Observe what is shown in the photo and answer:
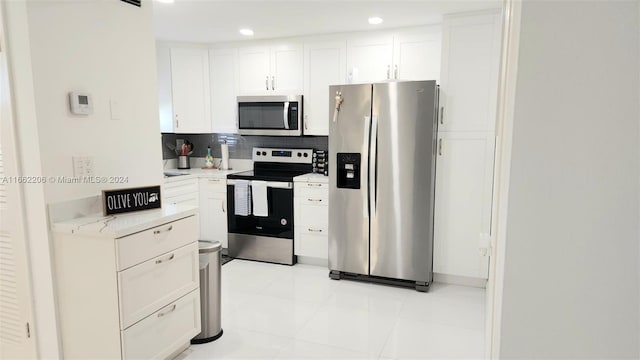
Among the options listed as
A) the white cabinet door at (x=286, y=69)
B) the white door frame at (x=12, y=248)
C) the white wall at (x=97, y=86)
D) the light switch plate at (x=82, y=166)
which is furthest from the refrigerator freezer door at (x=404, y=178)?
the white door frame at (x=12, y=248)

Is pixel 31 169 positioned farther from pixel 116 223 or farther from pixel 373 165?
pixel 373 165

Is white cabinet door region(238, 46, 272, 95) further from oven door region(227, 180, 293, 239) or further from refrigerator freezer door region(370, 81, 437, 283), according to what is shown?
refrigerator freezer door region(370, 81, 437, 283)

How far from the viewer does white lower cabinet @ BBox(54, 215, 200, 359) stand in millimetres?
1901

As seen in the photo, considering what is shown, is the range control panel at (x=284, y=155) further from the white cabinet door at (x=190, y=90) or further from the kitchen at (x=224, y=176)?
the white cabinet door at (x=190, y=90)

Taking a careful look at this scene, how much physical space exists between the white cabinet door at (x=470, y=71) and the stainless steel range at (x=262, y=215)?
1.71 metres

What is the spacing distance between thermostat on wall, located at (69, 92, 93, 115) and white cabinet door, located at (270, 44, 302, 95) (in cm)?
234

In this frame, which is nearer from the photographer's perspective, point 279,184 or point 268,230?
point 279,184

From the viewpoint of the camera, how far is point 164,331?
2199mm

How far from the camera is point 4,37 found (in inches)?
71.5

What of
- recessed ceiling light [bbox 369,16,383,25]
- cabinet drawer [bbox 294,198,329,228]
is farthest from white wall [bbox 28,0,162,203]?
recessed ceiling light [bbox 369,16,383,25]

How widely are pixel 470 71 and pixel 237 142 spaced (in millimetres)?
2832

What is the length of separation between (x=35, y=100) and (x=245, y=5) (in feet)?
5.70

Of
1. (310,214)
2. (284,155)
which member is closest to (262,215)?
(310,214)

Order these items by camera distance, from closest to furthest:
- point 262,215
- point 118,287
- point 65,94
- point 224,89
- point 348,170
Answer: point 118,287, point 65,94, point 348,170, point 262,215, point 224,89
